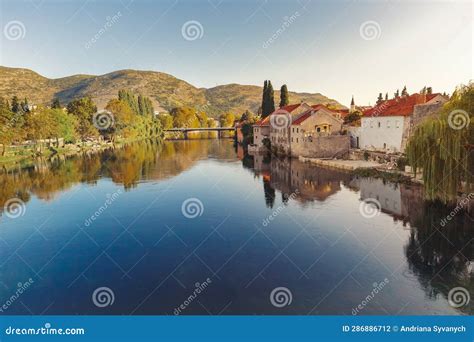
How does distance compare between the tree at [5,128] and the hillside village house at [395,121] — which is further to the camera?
the tree at [5,128]

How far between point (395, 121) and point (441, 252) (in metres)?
31.5

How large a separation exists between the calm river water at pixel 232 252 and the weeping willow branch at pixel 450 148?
7.02ft

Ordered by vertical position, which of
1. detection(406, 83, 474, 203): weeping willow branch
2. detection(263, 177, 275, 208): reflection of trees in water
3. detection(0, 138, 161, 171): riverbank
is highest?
detection(406, 83, 474, 203): weeping willow branch

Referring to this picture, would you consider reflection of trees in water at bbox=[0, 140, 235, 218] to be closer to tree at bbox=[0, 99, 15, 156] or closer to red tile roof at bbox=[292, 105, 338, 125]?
tree at bbox=[0, 99, 15, 156]

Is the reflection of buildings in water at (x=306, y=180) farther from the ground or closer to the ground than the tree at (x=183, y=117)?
closer to the ground

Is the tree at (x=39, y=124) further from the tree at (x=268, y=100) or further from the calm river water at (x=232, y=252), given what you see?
the tree at (x=268, y=100)

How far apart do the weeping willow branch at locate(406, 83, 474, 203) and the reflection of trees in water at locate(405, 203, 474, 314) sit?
1.74m

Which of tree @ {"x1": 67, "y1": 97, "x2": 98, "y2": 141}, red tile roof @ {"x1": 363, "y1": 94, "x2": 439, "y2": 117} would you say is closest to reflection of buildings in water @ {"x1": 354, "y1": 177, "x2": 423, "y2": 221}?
red tile roof @ {"x1": 363, "y1": 94, "x2": 439, "y2": 117}

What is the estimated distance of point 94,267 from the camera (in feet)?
52.9

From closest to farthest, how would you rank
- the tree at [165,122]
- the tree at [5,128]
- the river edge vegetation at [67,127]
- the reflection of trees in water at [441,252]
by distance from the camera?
Result: the reflection of trees in water at [441,252]
the tree at [5,128]
the river edge vegetation at [67,127]
the tree at [165,122]

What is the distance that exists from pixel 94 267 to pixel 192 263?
14.9 ft

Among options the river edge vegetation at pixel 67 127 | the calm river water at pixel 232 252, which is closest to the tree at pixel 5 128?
the river edge vegetation at pixel 67 127

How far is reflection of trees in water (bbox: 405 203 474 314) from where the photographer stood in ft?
44.7

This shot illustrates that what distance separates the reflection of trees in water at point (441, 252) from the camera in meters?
13.6
